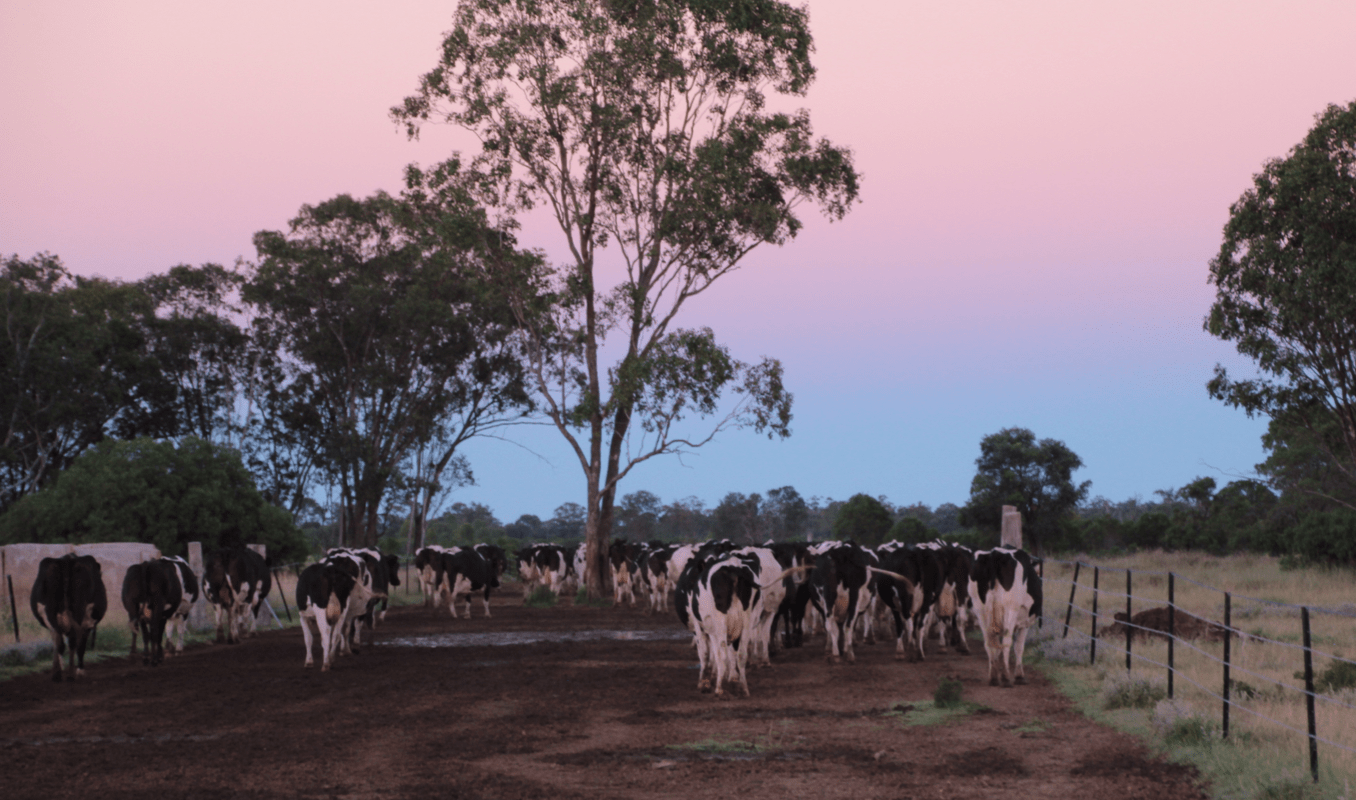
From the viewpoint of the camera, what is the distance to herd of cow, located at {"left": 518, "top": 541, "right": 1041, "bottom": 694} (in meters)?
14.8

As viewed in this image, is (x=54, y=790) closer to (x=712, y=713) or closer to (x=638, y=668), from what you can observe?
(x=712, y=713)

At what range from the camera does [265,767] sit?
10.2m

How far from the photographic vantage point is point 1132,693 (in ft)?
42.9

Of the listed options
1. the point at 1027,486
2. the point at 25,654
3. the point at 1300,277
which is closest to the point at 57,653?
the point at 25,654

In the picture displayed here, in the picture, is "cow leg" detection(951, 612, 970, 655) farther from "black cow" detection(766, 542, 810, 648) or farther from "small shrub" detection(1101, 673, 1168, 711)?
"small shrub" detection(1101, 673, 1168, 711)

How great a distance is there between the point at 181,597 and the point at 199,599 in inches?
283

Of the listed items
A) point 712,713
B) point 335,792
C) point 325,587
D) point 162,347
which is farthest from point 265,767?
point 162,347

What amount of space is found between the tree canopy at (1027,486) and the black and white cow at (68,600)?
53.3m

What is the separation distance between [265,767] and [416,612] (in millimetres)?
24281

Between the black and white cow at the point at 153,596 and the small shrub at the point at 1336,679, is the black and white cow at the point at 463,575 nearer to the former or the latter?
the black and white cow at the point at 153,596

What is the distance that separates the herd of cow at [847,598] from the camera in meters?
14.8

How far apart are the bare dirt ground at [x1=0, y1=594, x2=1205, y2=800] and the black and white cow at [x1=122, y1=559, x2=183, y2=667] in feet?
2.33

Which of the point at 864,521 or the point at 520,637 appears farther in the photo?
the point at 864,521

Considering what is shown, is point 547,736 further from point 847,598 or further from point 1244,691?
point 1244,691
